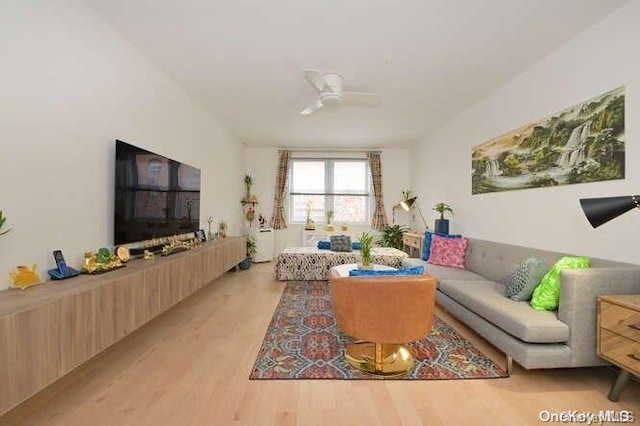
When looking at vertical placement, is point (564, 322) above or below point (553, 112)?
below

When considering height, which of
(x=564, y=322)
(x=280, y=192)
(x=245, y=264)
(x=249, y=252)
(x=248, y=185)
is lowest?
(x=245, y=264)

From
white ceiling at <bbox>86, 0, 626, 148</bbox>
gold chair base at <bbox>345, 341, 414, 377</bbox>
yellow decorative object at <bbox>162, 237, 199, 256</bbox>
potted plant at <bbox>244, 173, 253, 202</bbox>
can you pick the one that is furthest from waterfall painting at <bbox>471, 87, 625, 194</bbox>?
potted plant at <bbox>244, 173, 253, 202</bbox>

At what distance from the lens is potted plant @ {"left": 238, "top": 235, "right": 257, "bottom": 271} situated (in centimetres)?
585

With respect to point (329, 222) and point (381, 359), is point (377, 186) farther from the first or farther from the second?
point (381, 359)

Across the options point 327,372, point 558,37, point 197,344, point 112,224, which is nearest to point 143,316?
point 197,344

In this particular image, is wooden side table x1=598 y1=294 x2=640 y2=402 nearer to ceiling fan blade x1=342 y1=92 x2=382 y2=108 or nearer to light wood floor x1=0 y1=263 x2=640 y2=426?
light wood floor x1=0 y1=263 x2=640 y2=426

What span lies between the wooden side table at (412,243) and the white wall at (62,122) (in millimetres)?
4343

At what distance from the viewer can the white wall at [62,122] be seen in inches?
70.2

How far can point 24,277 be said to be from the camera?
180 cm

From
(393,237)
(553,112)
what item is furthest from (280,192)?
(553,112)

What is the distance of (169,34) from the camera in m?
2.62

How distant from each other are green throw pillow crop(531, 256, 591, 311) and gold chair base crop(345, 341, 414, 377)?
1.02 m

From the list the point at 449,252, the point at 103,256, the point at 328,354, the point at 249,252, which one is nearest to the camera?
the point at 103,256

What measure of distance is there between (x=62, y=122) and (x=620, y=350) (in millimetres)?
3777
